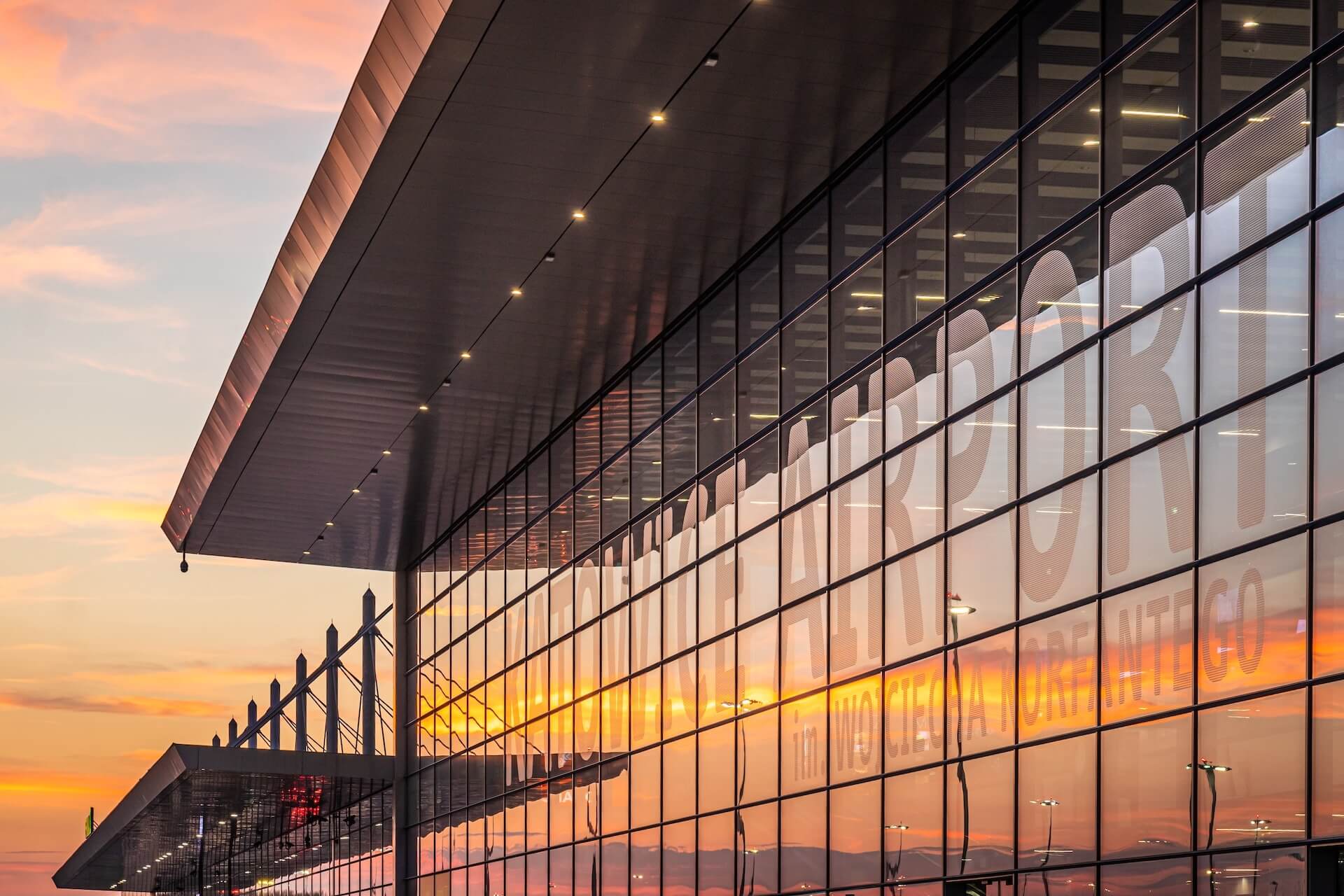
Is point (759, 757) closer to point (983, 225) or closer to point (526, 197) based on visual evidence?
point (526, 197)

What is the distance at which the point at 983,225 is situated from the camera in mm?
18812

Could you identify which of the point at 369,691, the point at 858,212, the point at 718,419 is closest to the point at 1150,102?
the point at 858,212

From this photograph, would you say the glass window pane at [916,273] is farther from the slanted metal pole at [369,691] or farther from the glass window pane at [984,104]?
the slanted metal pole at [369,691]

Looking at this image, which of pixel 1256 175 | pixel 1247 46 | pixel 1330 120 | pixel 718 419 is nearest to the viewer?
pixel 1330 120

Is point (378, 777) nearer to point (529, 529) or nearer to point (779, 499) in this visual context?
point (529, 529)

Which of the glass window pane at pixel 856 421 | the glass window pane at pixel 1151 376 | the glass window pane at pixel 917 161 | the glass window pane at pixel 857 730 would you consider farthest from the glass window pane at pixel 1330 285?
the glass window pane at pixel 857 730

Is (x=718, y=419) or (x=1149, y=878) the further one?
(x=718, y=419)

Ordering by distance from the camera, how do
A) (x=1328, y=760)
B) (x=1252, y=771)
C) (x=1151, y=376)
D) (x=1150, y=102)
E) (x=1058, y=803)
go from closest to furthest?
1. (x=1328, y=760)
2. (x=1252, y=771)
3. (x=1151, y=376)
4. (x=1150, y=102)
5. (x=1058, y=803)

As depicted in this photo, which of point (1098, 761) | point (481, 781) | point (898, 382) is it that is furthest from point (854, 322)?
point (481, 781)

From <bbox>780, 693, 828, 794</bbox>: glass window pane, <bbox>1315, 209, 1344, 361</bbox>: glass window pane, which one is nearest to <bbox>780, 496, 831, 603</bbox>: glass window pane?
<bbox>780, 693, 828, 794</bbox>: glass window pane

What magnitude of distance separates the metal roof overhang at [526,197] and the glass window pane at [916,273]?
1269 millimetres

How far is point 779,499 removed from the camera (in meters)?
23.5

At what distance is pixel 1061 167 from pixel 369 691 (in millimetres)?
39140

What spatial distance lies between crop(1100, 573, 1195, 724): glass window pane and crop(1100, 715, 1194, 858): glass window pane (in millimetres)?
206
